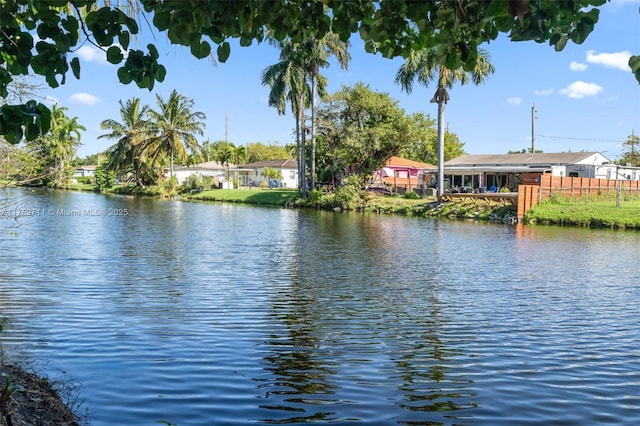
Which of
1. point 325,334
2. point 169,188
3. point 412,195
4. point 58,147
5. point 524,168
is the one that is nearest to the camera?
point 325,334

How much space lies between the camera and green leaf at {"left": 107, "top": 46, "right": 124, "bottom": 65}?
3.44m

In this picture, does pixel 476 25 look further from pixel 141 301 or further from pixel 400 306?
pixel 141 301

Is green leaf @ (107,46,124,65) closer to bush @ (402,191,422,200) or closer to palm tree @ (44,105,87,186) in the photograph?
palm tree @ (44,105,87,186)

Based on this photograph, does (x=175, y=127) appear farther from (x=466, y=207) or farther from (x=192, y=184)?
(x=466, y=207)

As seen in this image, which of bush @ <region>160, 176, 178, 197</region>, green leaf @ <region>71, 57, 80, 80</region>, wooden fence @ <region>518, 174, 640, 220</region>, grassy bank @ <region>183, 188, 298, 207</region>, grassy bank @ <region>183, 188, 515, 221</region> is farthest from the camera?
bush @ <region>160, 176, 178, 197</region>

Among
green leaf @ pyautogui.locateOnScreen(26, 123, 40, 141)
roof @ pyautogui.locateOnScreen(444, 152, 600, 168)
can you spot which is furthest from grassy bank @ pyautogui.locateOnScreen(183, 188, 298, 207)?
green leaf @ pyautogui.locateOnScreen(26, 123, 40, 141)

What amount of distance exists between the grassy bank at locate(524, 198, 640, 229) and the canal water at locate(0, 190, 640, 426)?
53.0 ft

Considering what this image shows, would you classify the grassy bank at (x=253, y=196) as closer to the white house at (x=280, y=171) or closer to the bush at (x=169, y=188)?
the bush at (x=169, y=188)

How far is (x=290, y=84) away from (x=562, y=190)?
88.1ft

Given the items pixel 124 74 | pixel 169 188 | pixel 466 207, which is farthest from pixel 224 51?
pixel 169 188

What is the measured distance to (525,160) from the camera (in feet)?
182

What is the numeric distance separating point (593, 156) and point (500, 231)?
28285 mm

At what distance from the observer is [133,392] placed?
6504 millimetres

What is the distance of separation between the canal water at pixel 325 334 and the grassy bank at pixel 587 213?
53.0 feet
